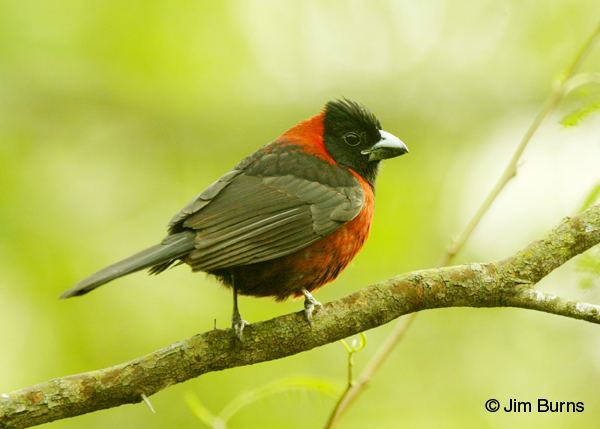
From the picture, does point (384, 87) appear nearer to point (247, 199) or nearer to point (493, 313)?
point (493, 313)

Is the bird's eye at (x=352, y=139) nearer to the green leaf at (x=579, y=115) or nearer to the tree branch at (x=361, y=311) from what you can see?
the tree branch at (x=361, y=311)

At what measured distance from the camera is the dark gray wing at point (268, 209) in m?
3.67

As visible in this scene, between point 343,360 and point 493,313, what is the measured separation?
4.27 ft

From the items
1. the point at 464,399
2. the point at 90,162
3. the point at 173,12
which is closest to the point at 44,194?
the point at 90,162

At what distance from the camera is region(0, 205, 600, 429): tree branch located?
3119mm

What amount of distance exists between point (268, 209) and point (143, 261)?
0.78 m

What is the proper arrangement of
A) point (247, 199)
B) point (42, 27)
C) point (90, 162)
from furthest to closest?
point (90, 162) < point (42, 27) < point (247, 199)

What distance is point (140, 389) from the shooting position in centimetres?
313

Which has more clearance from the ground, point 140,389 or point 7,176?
point 7,176

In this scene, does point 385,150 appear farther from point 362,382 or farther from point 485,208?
point 362,382

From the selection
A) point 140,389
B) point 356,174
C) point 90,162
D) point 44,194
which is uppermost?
point 90,162

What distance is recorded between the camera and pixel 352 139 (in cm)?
477

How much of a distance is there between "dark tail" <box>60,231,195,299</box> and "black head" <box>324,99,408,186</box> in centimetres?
133

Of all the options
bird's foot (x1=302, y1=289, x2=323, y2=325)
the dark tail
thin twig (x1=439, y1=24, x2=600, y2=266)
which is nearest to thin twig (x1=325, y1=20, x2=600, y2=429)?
thin twig (x1=439, y1=24, x2=600, y2=266)
